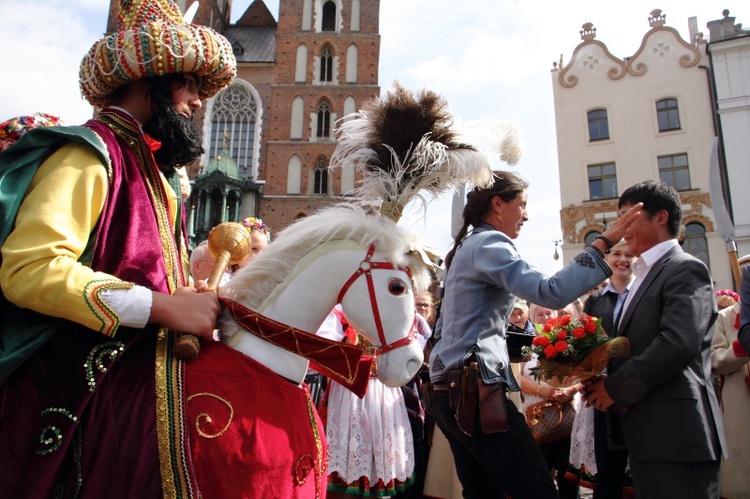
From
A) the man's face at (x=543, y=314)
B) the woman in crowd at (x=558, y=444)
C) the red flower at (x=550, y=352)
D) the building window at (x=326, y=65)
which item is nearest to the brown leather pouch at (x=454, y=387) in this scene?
the red flower at (x=550, y=352)

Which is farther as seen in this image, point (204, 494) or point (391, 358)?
point (391, 358)

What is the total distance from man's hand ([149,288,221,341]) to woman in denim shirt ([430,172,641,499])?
53.9 inches

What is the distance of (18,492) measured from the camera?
1.81 meters

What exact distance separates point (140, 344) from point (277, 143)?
34192mm

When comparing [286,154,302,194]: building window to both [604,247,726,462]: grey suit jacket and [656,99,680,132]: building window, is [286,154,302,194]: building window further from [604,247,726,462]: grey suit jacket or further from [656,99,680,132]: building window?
[604,247,726,462]: grey suit jacket

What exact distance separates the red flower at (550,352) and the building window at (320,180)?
3212 cm

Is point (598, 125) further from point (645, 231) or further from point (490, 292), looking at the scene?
point (490, 292)

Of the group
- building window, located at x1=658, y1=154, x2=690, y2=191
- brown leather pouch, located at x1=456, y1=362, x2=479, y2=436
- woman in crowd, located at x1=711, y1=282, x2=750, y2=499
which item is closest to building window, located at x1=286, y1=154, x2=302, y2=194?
building window, located at x1=658, y1=154, x2=690, y2=191

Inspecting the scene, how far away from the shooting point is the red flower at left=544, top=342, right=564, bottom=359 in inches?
123

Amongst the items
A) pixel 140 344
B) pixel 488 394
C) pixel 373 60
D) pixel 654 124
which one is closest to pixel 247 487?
pixel 140 344

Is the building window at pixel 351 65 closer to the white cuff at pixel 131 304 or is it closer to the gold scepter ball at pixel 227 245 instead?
the gold scepter ball at pixel 227 245

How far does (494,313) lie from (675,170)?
23.8 metres

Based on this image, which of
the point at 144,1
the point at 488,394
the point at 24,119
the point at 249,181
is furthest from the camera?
the point at 249,181

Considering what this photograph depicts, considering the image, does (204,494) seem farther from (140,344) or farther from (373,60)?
(373,60)
